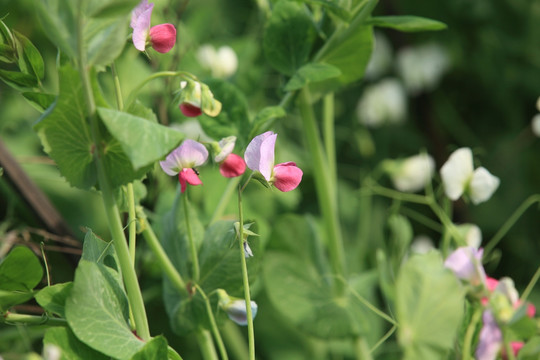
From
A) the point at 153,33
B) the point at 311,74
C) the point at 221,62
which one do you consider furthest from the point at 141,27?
the point at 221,62

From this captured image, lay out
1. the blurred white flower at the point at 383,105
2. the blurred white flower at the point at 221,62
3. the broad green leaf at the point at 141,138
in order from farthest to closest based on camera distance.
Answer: the blurred white flower at the point at 383,105 → the blurred white flower at the point at 221,62 → the broad green leaf at the point at 141,138

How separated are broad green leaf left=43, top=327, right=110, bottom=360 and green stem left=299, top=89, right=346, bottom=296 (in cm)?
21

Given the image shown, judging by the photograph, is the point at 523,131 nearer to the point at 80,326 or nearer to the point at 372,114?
the point at 372,114

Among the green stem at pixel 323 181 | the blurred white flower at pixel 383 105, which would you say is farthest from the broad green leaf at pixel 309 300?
the blurred white flower at pixel 383 105

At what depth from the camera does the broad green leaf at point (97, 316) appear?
302 mm

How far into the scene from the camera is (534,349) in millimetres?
399

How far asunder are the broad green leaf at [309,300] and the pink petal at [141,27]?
27cm

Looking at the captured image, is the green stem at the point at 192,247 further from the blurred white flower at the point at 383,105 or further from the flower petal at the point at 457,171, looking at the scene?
the blurred white flower at the point at 383,105

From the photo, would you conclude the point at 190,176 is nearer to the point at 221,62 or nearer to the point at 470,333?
the point at 470,333

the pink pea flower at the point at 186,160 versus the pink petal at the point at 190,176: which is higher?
the pink pea flower at the point at 186,160

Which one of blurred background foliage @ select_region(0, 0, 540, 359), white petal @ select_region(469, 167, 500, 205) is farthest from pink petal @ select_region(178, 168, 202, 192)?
blurred background foliage @ select_region(0, 0, 540, 359)

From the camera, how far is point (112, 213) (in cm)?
30

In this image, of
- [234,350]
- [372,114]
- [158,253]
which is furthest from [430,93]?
[158,253]

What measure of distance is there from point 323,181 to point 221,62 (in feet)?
0.71
